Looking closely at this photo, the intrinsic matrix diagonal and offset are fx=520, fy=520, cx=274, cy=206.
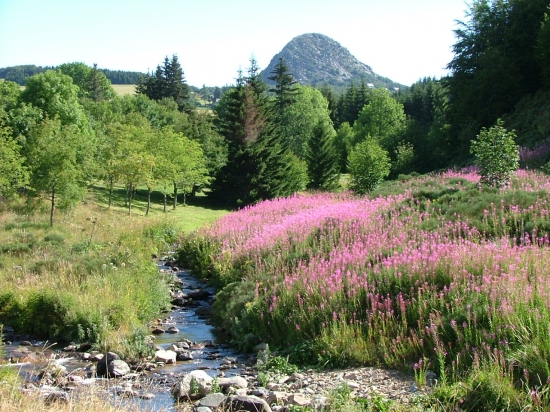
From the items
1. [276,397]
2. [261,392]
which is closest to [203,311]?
[261,392]

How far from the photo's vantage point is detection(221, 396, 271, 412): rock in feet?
20.1

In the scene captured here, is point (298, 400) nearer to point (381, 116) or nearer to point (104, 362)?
point (104, 362)

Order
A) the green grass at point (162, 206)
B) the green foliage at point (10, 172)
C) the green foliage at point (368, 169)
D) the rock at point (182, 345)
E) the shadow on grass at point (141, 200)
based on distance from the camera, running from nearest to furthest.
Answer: the rock at point (182, 345)
the green foliage at point (10, 172)
the green foliage at point (368, 169)
the green grass at point (162, 206)
the shadow on grass at point (141, 200)

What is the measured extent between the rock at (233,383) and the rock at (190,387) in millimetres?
171

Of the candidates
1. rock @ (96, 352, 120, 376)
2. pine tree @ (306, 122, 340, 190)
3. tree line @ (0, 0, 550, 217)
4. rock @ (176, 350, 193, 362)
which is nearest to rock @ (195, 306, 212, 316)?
rock @ (176, 350, 193, 362)

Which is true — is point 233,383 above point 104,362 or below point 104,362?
above

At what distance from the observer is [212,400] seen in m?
6.65

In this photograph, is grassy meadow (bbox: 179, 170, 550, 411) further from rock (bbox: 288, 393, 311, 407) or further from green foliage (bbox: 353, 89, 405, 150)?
green foliage (bbox: 353, 89, 405, 150)

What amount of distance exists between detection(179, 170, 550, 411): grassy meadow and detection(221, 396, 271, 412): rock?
1.85 meters

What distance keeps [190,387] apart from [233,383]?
61cm

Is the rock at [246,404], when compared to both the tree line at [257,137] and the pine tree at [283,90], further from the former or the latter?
the pine tree at [283,90]

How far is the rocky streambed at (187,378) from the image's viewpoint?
6.43 meters

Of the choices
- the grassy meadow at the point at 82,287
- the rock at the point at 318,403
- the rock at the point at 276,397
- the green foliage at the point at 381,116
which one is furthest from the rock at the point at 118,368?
the green foliage at the point at 381,116

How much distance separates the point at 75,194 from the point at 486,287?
2136 cm
